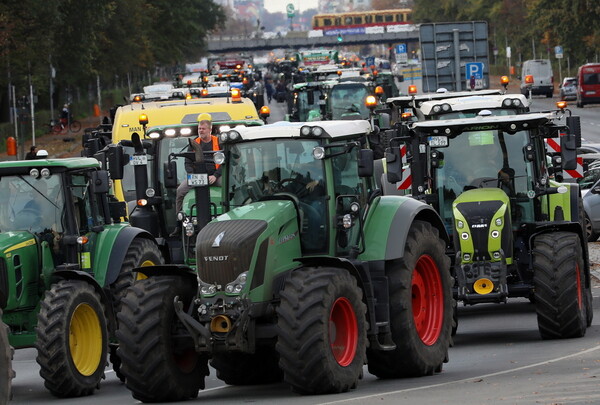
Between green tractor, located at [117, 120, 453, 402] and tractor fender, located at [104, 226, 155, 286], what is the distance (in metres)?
2.17

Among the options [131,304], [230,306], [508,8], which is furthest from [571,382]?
[508,8]

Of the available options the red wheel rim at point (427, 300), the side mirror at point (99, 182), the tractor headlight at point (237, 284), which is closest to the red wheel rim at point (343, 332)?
the tractor headlight at point (237, 284)

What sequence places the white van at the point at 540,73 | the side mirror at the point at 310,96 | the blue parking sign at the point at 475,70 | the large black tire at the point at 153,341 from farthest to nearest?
the white van at the point at 540,73 < the blue parking sign at the point at 475,70 < the side mirror at the point at 310,96 < the large black tire at the point at 153,341

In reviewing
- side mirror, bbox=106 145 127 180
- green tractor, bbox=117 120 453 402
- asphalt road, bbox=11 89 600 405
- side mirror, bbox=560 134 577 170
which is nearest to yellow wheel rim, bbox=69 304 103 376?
asphalt road, bbox=11 89 600 405

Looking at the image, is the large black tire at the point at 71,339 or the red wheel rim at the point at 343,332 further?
the large black tire at the point at 71,339

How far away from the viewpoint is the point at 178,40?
110 metres

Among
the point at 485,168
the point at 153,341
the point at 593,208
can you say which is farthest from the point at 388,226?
the point at 593,208

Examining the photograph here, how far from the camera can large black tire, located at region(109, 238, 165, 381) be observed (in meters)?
14.9

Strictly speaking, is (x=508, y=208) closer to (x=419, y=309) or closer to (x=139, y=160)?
(x=419, y=309)

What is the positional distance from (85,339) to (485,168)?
213 inches

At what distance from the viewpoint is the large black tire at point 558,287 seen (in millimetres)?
15891

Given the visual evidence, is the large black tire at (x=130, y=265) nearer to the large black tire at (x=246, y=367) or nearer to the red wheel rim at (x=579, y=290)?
the large black tire at (x=246, y=367)

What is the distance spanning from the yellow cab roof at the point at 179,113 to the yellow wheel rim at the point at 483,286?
7433 millimetres

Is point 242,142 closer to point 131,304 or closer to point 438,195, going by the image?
point 131,304
